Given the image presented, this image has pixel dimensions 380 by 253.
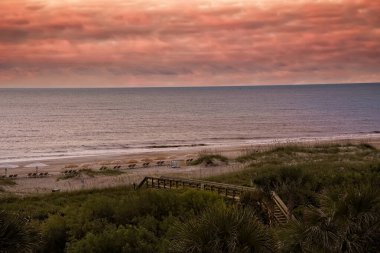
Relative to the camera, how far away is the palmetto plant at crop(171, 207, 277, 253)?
11.1 metres

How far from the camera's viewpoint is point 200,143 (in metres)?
82.1

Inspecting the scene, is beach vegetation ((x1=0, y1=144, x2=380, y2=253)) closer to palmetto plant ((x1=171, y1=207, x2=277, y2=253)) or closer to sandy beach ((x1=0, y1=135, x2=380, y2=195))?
palmetto plant ((x1=171, y1=207, x2=277, y2=253))

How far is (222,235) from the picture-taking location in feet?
37.1

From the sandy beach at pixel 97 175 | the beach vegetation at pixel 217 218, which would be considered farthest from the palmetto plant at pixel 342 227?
the sandy beach at pixel 97 175

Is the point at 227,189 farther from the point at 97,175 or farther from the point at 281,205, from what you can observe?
the point at 97,175

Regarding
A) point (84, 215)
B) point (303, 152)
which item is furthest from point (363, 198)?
point (303, 152)

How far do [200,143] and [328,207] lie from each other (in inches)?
2707

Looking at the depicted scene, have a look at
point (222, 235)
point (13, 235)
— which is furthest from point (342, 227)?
point (13, 235)

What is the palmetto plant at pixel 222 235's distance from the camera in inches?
437

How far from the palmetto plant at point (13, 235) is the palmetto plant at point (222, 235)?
417cm

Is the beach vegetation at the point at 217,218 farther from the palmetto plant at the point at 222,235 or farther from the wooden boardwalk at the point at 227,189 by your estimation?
the wooden boardwalk at the point at 227,189

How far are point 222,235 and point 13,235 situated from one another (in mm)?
5707

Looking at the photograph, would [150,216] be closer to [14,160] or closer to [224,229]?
[224,229]

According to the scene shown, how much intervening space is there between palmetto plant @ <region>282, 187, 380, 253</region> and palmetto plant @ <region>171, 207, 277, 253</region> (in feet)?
3.06
